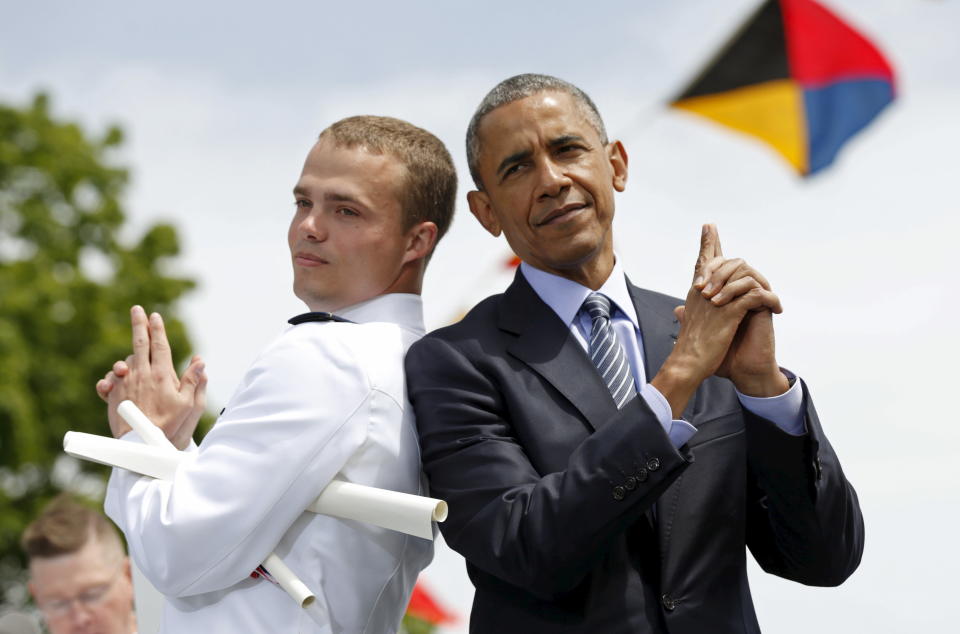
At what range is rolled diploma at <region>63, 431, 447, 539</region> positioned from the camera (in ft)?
10.4

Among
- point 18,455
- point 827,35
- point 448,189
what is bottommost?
point 18,455

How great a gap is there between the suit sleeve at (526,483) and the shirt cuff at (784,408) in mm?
305

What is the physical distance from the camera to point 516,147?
3648 mm

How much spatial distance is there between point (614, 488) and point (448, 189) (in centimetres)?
152

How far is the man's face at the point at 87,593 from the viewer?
6.27 m

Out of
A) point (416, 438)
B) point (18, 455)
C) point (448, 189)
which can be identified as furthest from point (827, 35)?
point (18, 455)

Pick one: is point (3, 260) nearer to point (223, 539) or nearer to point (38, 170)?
point (38, 170)

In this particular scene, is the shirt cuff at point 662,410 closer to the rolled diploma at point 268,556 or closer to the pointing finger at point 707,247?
the pointing finger at point 707,247

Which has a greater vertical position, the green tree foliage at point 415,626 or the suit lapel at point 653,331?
the suit lapel at point 653,331

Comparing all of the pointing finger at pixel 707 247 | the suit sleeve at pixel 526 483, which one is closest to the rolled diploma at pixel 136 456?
the suit sleeve at pixel 526 483

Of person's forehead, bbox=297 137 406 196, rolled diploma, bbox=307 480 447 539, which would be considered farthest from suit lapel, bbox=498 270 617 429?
person's forehead, bbox=297 137 406 196

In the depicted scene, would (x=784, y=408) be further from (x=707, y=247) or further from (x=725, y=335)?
(x=707, y=247)

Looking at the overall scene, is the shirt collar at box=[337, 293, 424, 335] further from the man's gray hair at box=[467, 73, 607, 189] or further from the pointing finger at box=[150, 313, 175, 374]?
the pointing finger at box=[150, 313, 175, 374]

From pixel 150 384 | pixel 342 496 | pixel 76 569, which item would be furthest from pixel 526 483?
pixel 76 569
